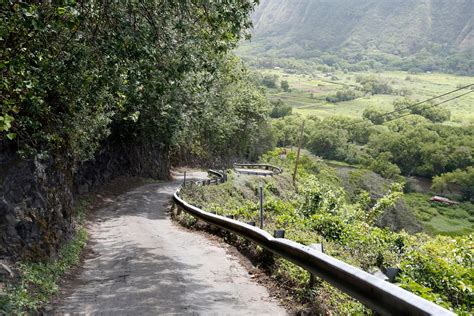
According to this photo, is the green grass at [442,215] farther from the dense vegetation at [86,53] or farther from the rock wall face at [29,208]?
the rock wall face at [29,208]

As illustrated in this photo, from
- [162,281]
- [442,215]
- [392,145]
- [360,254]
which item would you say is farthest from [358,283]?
[392,145]

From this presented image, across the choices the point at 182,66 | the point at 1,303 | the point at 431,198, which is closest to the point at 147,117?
the point at 182,66

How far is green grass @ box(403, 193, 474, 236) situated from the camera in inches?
3370

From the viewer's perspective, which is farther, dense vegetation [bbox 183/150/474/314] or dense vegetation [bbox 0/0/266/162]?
dense vegetation [bbox 0/0/266/162]

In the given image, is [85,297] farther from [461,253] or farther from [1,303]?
[461,253]

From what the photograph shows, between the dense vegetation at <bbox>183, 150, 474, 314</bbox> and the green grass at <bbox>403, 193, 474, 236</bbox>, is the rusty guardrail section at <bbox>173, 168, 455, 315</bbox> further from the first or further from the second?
the green grass at <bbox>403, 193, 474, 236</bbox>

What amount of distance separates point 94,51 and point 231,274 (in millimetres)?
5137

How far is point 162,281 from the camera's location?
7816 mm

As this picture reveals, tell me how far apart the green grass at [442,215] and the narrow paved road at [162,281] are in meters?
79.6

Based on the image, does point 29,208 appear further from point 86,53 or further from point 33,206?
point 86,53

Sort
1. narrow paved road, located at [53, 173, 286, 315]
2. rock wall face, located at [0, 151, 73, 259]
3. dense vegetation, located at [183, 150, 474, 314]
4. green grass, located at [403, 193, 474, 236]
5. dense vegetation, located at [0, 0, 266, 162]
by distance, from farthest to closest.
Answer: green grass, located at [403, 193, 474, 236], rock wall face, located at [0, 151, 73, 259], dense vegetation, located at [0, 0, 266, 162], narrow paved road, located at [53, 173, 286, 315], dense vegetation, located at [183, 150, 474, 314]

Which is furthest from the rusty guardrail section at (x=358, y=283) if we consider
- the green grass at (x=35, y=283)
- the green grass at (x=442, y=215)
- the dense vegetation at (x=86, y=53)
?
the green grass at (x=442, y=215)

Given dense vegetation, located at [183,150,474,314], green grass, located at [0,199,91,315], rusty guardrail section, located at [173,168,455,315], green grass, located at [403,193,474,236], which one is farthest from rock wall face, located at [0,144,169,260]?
green grass, located at [403,193,474,236]

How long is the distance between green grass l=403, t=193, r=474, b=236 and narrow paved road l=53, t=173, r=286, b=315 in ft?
261
